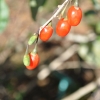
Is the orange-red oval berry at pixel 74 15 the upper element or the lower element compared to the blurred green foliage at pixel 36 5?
lower

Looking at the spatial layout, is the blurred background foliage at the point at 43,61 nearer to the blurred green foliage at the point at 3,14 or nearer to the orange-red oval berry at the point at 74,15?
the blurred green foliage at the point at 3,14

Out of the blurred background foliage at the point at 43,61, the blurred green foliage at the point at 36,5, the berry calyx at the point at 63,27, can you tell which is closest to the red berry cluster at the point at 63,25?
the berry calyx at the point at 63,27

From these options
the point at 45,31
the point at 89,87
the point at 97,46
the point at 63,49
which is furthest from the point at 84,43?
the point at 45,31

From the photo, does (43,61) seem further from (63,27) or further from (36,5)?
(63,27)

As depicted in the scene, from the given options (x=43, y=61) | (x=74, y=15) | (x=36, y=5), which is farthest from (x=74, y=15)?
(x=43, y=61)

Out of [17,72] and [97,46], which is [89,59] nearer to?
[97,46]

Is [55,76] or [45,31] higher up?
[55,76]

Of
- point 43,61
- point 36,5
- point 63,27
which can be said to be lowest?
point 63,27

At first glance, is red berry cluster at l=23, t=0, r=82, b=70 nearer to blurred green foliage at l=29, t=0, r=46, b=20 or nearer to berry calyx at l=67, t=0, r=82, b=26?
berry calyx at l=67, t=0, r=82, b=26

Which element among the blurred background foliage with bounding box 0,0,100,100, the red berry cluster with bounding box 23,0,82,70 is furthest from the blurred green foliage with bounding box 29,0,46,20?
the blurred background foliage with bounding box 0,0,100,100
